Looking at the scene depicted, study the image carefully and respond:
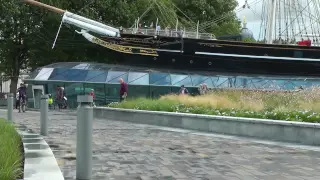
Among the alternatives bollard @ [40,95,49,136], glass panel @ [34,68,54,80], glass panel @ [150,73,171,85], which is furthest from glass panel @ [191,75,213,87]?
bollard @ [40,95,49,136]

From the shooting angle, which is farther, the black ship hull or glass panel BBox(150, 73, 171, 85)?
the black ship hull

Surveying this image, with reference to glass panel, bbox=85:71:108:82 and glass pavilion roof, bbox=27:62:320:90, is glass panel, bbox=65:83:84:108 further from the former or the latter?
glass panel, bbox=85:71:108:82

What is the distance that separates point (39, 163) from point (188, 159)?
2.84 m

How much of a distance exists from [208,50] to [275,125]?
22717mm

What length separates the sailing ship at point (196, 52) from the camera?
33906 millimetres

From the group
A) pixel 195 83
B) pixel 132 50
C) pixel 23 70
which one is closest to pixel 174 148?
pixel 195 83

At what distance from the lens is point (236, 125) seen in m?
13.3

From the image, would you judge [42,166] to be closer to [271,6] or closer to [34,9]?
[271,6]

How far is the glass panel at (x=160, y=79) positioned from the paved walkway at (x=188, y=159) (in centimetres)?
1947

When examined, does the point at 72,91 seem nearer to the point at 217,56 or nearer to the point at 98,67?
the point at 98,67

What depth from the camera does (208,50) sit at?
34375 mm

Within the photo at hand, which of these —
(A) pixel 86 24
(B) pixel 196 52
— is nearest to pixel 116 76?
(A) pixel 86 24

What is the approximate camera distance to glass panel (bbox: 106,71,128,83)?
31.5m

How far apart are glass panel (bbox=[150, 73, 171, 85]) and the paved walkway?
63.9 feet
